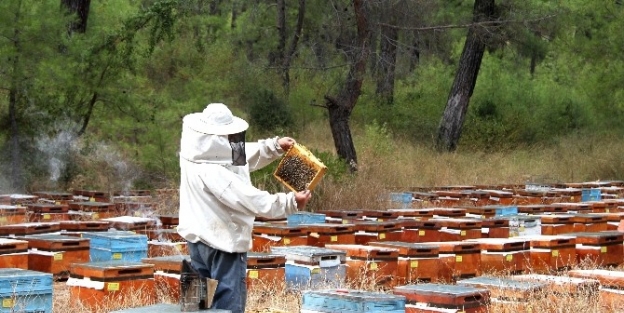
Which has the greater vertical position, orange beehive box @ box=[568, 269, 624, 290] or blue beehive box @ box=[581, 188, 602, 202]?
blue beehive box @ box=[581, 188, 602, 202]

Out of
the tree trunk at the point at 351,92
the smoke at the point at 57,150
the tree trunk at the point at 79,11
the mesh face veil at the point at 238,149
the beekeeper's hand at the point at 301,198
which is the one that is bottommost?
the beekeeper's hand at the point at 301,198

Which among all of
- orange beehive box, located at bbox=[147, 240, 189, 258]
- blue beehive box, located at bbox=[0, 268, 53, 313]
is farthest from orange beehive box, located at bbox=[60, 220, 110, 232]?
blue beehive box, located at bbox=[0, 268, 53, 313]

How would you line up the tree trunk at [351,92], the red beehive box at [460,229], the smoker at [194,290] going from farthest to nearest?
the tree trunk at [351,92]
the red beehive box at [460,229]
the smoker at [194,290]

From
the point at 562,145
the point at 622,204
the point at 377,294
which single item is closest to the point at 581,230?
the point at 622,204

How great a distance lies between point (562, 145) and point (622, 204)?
11.2m

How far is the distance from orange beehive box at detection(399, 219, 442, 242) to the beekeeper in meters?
5.69

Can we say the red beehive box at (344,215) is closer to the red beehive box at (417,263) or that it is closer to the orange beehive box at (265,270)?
the red beehive box at (417,263)

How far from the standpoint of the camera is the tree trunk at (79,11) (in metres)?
18.6

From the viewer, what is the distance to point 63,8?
17266mm

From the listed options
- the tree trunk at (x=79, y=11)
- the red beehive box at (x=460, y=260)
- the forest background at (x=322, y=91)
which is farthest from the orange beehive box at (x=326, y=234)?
the tree trunk at (x=79, y=11)

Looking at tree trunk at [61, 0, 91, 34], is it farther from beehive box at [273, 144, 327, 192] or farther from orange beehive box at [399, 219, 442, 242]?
beehive box at [273, 144, 327, 192]

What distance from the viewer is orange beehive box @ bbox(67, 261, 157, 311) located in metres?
7.68

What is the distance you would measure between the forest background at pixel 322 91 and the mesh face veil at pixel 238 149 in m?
8.49

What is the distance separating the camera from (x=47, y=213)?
39.8 feet
